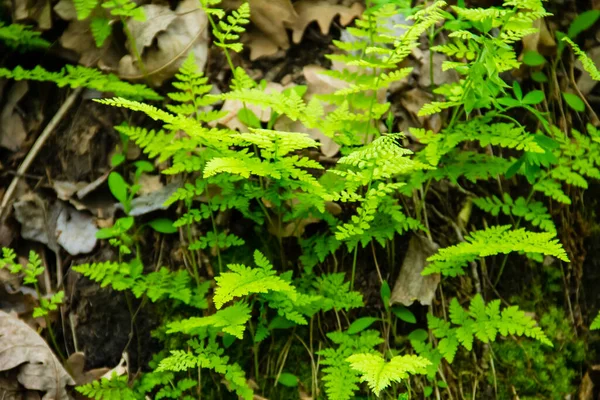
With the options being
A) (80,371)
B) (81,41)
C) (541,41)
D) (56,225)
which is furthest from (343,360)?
(81,41)

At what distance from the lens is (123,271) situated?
119 inches

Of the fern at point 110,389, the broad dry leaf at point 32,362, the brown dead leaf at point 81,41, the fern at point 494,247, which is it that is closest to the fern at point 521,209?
the fern at point 494,247

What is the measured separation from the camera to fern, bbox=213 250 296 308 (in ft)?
8.05

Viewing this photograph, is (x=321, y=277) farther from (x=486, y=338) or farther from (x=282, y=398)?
(x=486, y=338)

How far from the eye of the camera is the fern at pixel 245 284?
2.45 metres

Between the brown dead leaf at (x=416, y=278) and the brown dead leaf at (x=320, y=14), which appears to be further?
the brown dead leaf at (x=320, y=14)

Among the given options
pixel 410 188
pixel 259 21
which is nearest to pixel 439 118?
pixel 410 188

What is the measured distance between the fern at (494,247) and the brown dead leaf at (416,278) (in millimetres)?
175

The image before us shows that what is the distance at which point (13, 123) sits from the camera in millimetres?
3783

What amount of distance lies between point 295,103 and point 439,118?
0.98 meters

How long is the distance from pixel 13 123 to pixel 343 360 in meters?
2.60

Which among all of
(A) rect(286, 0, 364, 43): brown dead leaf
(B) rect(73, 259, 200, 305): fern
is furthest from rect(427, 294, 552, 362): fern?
(A) rect(286, 0, 364, 43): brown dead leaf

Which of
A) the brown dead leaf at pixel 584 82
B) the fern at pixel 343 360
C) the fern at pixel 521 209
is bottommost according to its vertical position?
the fern at pixel 343 360

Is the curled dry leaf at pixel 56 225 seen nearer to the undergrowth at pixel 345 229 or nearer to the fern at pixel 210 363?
the undergrowth at pixel 345 229
